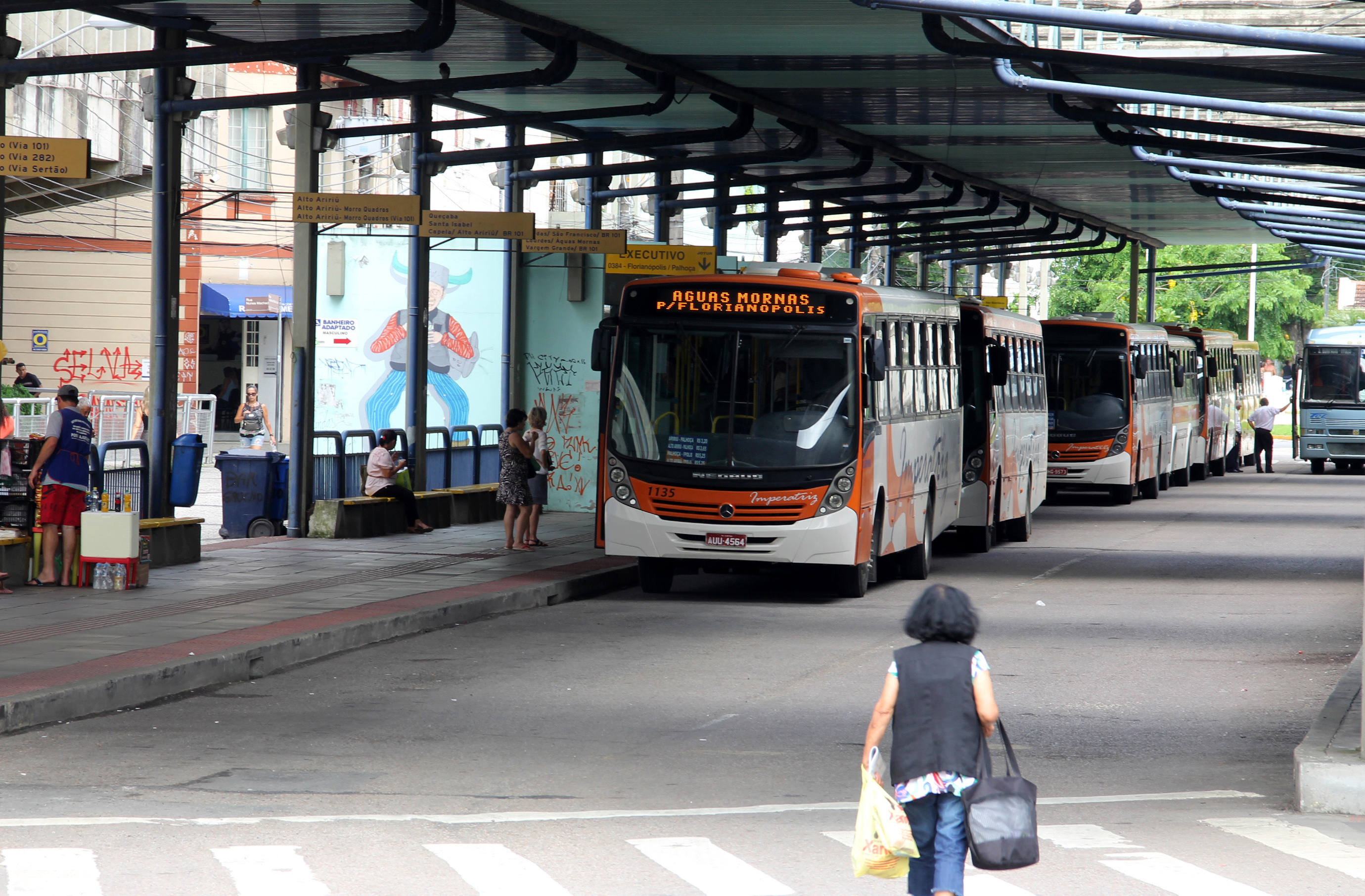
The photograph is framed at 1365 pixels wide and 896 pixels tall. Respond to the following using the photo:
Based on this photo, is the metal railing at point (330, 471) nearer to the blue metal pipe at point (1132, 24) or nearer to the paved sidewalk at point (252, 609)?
the paved sidewalk at point (252, 609)

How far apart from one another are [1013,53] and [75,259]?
31.9 metres

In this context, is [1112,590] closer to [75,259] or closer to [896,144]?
[896,144]

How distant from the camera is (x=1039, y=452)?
89.2 ft

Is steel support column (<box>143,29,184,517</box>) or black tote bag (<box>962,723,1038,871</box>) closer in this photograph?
black tote bag (<box>962,723,1038,871</box>)

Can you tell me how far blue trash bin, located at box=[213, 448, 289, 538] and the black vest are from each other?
16.5 meters

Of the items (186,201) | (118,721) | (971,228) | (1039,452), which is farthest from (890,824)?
(186,201)

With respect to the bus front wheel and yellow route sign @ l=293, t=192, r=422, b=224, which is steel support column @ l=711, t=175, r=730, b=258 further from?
yellow route sign @ l=293, t=192, r=422, b=224

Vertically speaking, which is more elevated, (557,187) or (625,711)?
(557,187)

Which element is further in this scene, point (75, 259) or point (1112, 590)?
point (75, 259)

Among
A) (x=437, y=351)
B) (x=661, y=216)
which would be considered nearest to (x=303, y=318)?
(x=437, y=351)

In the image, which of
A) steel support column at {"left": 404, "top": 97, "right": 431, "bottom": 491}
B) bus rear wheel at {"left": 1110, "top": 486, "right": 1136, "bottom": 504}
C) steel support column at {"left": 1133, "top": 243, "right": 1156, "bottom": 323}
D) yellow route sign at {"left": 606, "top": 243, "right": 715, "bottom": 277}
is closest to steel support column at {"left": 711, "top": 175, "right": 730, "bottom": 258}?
yellow route sign at {"left": 606, "top": 243, "right": 715, "bottom": 277}

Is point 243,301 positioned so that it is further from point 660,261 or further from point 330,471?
point 330,471

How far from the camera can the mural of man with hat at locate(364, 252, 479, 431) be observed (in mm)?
28000

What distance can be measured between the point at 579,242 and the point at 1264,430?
29.2 meters
